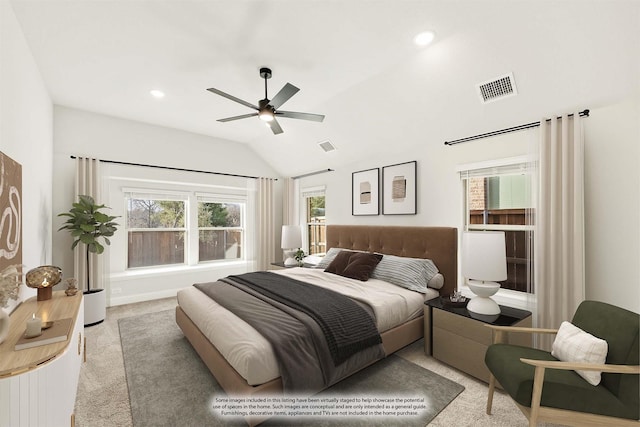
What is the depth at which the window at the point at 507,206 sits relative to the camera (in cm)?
278

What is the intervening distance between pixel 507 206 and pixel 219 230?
4.84m

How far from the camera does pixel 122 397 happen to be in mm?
2074

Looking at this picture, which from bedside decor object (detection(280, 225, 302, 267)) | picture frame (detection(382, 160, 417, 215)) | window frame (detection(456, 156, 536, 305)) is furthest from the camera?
bedside decor object (detection(280, 225, 302, 267))

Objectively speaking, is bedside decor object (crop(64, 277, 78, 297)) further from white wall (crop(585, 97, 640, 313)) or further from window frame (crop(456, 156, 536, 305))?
white wall (crop(585, 97, 640, 313))

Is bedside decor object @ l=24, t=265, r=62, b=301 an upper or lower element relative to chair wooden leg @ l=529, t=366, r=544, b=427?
upper

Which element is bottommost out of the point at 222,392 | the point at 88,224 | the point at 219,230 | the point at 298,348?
the point at 222,392

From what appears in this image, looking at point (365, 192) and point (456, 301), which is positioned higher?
point (365, 192)

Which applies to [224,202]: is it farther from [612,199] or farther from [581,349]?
[612,199]

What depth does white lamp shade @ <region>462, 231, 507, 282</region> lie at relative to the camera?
2.29m

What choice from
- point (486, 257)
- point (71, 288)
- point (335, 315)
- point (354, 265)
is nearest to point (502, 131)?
point (486, 257)

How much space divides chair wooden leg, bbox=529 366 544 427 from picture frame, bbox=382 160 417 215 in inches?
92.5

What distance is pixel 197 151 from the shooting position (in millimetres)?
4938

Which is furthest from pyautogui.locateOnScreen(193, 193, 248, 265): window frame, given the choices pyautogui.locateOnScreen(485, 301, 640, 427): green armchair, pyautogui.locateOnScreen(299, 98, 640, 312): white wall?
pyautogui.locateOnScreen(485, 301, 640, 427): green armchair

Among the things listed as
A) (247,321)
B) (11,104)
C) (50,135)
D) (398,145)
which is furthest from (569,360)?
(50,135)
